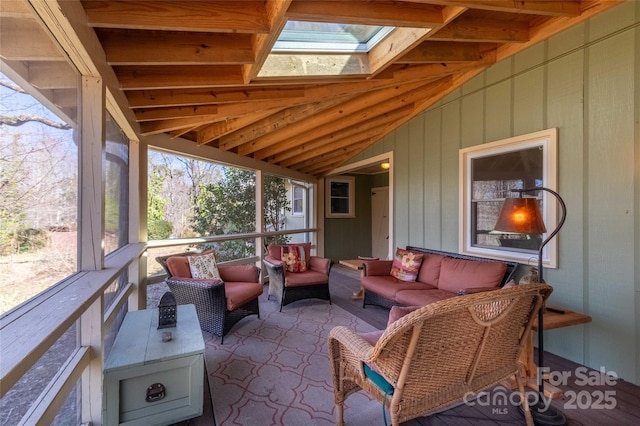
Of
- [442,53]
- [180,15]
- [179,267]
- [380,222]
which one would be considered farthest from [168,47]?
[380,222]

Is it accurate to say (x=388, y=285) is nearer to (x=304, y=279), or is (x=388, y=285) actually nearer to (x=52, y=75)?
(x=304, y=279)

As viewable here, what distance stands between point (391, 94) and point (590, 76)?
1742 mm

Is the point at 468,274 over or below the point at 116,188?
below

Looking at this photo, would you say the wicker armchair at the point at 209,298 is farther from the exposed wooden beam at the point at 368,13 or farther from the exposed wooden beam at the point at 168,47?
the exposed wooden beam at the point at 368,13

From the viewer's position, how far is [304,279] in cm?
399

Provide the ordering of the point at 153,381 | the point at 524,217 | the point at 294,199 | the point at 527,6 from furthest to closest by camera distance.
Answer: the point at 294,199 → the point at 527,6 → the point at 524,217 → the point at 153,381

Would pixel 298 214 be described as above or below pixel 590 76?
below

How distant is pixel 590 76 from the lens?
246cm

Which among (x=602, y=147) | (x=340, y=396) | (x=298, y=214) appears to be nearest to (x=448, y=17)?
(x=602, y=147)

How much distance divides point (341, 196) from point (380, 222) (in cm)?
121

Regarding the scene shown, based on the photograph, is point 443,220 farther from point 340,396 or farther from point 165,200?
point 165,200

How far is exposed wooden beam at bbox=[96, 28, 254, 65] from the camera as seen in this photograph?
72.0 inches

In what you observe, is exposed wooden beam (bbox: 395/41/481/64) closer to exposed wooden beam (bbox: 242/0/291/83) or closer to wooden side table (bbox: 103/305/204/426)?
exposed wooden beam (bbox: 242/0/291/83)

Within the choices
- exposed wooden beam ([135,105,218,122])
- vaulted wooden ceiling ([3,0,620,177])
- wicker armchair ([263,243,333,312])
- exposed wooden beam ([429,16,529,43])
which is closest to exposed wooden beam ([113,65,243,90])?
vaulted wooden ceiling ([3,0,620,177])
